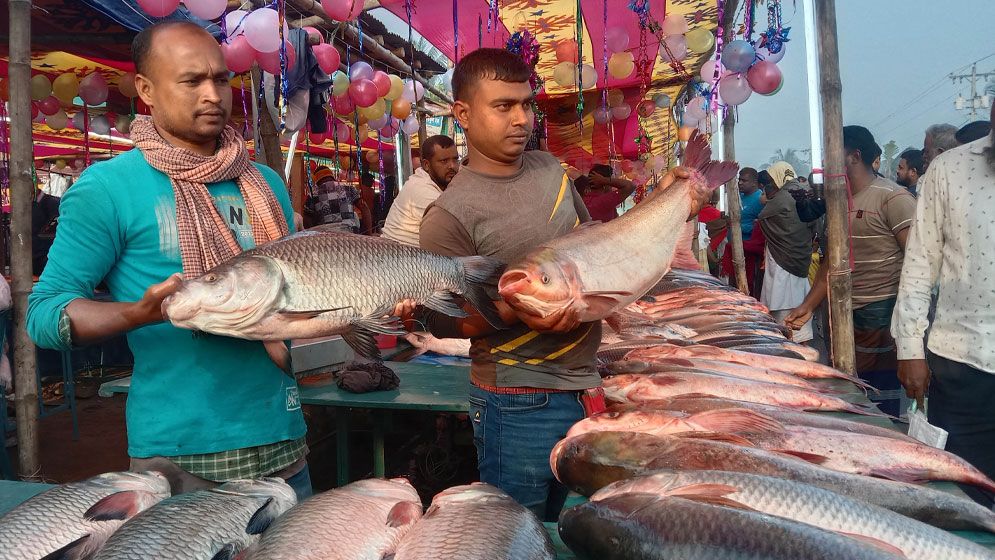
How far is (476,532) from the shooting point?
1337mm

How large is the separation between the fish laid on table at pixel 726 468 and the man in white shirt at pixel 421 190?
119 inches

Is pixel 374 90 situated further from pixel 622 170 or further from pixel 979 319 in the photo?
pixel 622 170

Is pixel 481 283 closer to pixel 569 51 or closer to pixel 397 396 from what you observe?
pixel 397 396

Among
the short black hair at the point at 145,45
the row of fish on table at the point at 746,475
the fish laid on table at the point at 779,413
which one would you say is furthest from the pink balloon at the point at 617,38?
the short black hair at the point at 145,45

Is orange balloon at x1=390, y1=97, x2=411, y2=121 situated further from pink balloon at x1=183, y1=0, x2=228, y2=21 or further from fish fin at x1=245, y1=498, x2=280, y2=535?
fish fin at x1=245, y1=498, x2=280, y2=535

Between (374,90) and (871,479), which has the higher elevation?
(374,90)

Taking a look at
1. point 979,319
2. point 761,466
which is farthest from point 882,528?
point 979,319

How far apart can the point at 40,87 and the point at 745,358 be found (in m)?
8.73

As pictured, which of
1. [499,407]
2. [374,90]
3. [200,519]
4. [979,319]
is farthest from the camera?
[374,90]

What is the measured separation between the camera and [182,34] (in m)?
1.87

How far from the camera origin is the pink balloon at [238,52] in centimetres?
512

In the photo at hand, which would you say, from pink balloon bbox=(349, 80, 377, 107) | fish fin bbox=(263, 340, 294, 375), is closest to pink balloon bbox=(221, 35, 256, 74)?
pink balloon bbox=(349, 80, 377, 107)

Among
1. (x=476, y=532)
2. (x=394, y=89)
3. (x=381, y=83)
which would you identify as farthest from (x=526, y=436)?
(x=394, y=89)

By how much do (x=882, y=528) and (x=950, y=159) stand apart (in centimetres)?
248
